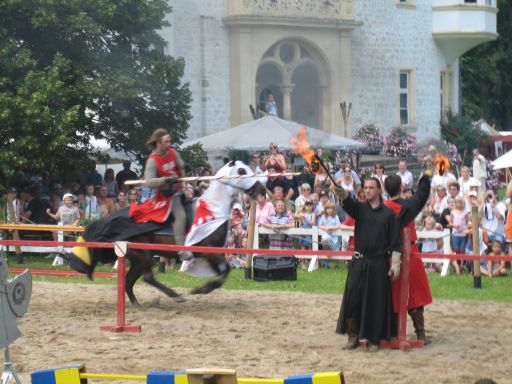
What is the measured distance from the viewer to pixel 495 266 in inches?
725

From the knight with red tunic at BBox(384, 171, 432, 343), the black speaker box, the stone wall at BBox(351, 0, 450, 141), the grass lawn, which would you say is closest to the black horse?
the knight with red tunic at BBox(384, 171, 432, 343)

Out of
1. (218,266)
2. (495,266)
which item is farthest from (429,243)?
(218,266)

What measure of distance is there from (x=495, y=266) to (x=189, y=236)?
6.19 metres

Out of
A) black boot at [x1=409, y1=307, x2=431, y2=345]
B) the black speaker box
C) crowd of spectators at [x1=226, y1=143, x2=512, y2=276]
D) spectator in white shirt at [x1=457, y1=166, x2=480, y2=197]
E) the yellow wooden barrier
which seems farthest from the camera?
spectator in white shirt at [x1=457, y1=166, x2=480, y2=197]

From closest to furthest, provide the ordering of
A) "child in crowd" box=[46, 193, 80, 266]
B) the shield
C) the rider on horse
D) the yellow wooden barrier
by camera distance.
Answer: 1. the shield
2. the rider on horse
3. the yellow wooden barrier
4. "child in crowd" box=[46, 193, 80, 266]

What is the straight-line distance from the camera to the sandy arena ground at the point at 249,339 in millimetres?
10891

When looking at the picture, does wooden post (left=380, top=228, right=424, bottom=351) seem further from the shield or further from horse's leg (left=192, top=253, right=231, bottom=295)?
the shield

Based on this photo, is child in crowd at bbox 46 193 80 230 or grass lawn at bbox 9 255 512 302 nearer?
grass lawn at bbox 9 255 512 302

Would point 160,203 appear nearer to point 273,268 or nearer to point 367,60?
point 273,268

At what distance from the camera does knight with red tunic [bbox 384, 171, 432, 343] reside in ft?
38.5

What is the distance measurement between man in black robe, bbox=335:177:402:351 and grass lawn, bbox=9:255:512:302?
4366mm

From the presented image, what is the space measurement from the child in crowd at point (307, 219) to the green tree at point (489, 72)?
89.3 ft

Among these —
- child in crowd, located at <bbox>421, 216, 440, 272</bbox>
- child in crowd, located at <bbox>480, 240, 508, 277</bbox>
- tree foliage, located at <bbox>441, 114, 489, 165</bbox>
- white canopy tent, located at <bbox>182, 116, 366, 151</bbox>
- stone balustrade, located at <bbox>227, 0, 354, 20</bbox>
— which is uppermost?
stone balustrade, located at <bbox>227, 0, 354, 20</bbox>

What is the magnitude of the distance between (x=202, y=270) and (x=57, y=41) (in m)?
10.5
